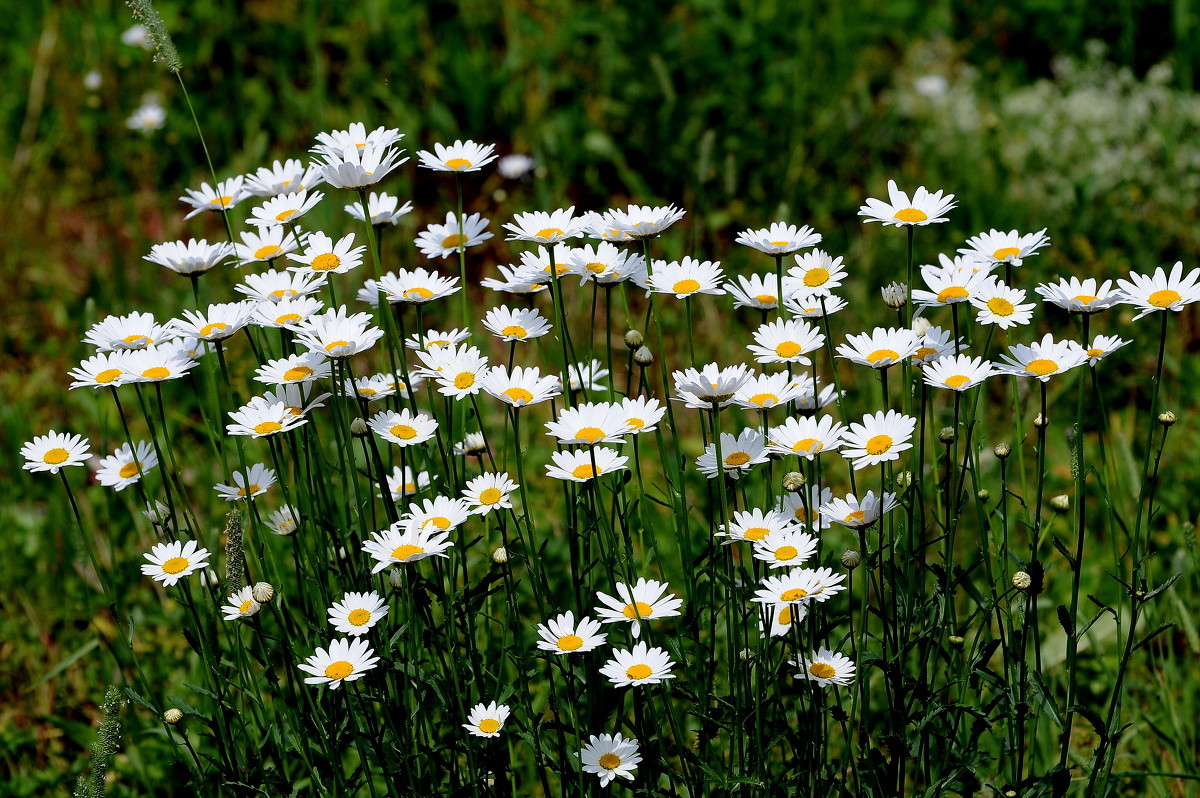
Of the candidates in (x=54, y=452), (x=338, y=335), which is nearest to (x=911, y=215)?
(x=338, y=335)

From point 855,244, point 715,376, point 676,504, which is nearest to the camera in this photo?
point 715,376

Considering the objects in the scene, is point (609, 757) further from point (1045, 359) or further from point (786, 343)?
point (1045, 359)

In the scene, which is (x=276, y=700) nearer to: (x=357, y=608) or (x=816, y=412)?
(x=357, y=608)

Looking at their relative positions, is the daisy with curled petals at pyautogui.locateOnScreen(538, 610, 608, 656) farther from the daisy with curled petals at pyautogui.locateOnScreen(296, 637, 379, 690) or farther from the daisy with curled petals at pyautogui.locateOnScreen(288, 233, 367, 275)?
the daisy with curled petals at pyautogui.locateOnScreen(288, 233, 367, 275)

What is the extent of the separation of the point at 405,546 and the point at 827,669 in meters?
0.59

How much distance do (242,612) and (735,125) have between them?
3.16 meters

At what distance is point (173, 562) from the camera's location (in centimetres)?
162

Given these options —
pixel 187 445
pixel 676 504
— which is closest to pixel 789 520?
pixel 676 504

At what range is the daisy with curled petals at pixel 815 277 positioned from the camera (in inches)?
64.4

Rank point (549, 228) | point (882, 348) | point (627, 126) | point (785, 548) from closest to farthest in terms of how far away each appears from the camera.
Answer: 1. point (785, 548)
2. point (882, 348)
3. point (549, 228)
4. point (627, 126)

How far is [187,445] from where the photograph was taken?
307 centimetres

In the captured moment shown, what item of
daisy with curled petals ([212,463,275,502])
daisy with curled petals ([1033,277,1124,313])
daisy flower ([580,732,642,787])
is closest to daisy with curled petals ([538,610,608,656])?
daisy flower ([580,732,642,787])

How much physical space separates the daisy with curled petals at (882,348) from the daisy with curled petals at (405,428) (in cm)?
57

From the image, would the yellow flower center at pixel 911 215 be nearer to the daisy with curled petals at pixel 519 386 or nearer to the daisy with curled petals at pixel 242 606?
the daisy with curled petals at pixel 519 386
